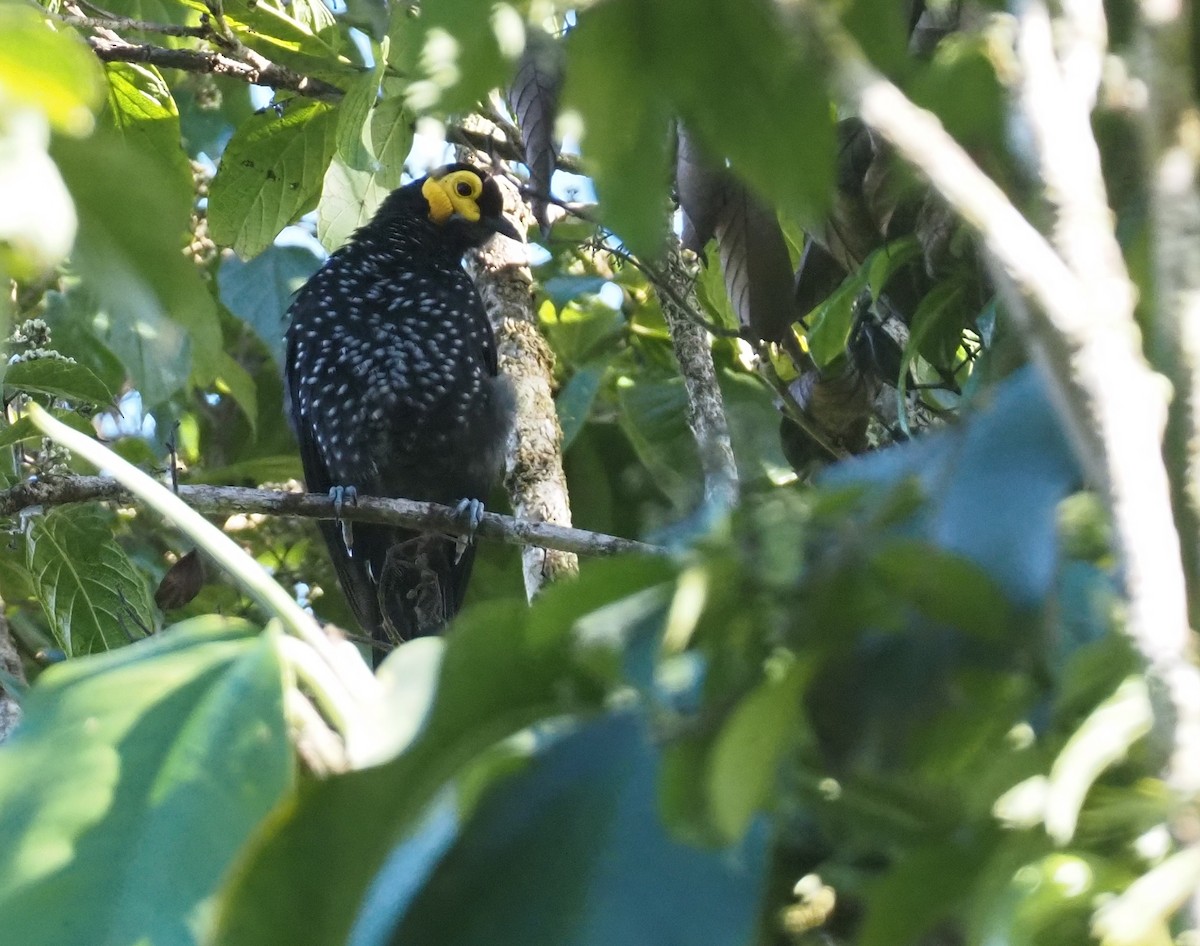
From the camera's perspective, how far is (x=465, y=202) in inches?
161

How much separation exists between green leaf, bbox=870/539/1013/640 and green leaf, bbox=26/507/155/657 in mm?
2126

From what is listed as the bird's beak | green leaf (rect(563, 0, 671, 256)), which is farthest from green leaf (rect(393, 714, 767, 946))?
the bird's beak

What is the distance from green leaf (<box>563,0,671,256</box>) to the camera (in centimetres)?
66

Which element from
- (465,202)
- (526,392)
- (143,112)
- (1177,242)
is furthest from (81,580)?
(1177,242)

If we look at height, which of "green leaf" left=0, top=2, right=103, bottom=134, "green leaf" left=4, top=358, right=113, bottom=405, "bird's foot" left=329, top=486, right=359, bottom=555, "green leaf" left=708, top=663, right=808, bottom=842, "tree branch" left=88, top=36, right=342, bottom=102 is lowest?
"bird's foot" left=329, top=486, right=359, bottom=555

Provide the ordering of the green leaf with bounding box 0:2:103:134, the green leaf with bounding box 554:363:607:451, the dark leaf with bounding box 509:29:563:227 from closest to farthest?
the green leaf with bounding box 0:2:103:134 → the dark leaf with bounding box 509:29:563:227 → the green leaf with bounding box 554:363:607:451

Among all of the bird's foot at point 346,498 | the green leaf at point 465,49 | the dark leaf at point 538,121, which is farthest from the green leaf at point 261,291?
the green leaf at point 465,49

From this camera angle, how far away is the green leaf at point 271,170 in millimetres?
2770

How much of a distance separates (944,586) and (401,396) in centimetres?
339

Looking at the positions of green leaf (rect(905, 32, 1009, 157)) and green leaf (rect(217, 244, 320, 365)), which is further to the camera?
green leaf (rect(217, 244, 320, 365))

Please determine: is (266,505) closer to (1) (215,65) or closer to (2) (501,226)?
(1) (215,65)

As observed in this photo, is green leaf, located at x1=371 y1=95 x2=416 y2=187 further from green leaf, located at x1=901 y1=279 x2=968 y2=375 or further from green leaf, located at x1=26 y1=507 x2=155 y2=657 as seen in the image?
green leaf, located at x1=901 y1=279 x2=968 y2=375

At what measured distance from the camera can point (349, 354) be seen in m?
3.88

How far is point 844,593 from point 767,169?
200 millimetres
